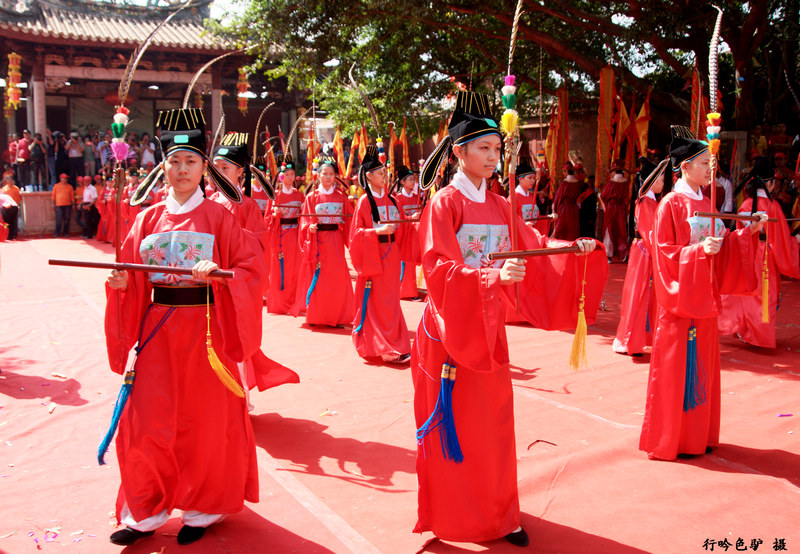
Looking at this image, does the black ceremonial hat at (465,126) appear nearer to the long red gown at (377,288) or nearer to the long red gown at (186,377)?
the long red gown at (186,377)

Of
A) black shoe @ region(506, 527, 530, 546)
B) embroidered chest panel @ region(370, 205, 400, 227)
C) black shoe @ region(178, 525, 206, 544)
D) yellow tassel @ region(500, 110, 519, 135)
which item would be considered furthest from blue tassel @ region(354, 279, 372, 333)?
yellow tassel @ region(500, 110, 519, 135)

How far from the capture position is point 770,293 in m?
6.66

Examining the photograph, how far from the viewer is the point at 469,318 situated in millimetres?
2826

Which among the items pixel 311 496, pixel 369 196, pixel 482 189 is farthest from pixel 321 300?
pixel 482 189

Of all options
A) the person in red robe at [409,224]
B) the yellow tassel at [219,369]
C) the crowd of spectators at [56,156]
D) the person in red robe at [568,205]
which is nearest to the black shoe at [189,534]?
the yellow tassel at [219,369]

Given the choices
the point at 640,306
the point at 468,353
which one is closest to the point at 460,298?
the point at 468,353

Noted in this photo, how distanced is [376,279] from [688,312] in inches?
124

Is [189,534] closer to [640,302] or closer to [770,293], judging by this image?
[640,302]

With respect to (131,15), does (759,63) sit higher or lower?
lower

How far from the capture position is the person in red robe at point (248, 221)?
155 inches

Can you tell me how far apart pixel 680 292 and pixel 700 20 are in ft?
24.1

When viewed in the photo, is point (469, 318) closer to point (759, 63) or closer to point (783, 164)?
point (783, 164)

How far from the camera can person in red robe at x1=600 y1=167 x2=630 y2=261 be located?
1318 centimetres

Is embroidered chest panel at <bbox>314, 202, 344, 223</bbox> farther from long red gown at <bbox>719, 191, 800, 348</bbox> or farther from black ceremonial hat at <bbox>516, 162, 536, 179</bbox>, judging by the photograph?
long red gown at <bbox>719, 191, 800, 348</bbox>
